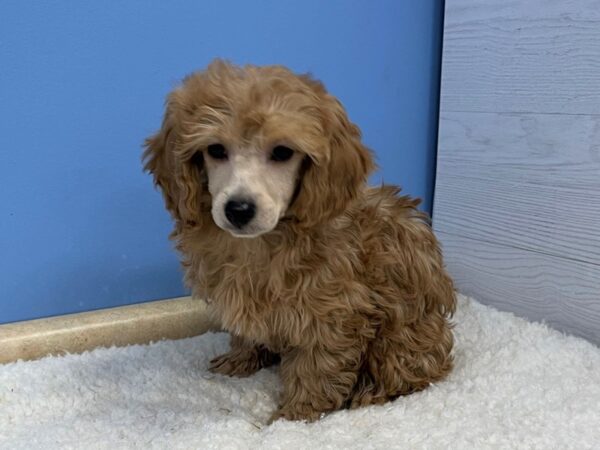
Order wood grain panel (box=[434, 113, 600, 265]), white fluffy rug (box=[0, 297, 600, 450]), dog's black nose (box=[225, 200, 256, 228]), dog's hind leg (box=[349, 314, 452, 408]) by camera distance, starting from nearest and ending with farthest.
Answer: dog's black nose (box=[225, 200, 256, 228]) < white fluffy rug (box=[0, 297, 600, 450]) < dog's hind leg (box=[349, 314, 452, 408]) < wood grain panel (box=[434, 113, 600, 265])

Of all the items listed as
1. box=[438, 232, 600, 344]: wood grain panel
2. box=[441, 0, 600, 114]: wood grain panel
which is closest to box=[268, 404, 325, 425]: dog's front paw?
box=[438, 232, 600, 344]: wood grain panel

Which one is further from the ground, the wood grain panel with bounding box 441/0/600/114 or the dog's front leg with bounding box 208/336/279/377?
the wood grain panel with bounding box 441/0/600/114

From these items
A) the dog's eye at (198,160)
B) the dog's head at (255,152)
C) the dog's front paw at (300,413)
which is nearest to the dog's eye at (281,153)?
the dog's head at (255,152)

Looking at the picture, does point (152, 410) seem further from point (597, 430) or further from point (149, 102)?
point (597, 430)

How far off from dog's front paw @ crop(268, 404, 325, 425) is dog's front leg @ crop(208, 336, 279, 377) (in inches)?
8.2

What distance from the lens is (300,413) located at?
118 cm

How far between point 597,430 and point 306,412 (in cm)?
54

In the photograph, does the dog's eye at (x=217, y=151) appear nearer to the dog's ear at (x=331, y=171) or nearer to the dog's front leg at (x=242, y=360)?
the dog's ear at (x=331, y=171)

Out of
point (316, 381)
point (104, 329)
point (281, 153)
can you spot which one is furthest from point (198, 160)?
point (104, 329)

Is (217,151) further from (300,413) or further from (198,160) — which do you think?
(300,413)

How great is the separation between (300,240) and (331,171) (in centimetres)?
15

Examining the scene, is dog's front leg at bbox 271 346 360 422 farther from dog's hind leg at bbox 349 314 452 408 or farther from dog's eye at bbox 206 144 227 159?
dog's eye at bbox 206 144 227 159

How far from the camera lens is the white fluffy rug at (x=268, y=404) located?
3.57 feet

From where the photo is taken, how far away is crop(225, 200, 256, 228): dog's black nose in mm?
956
